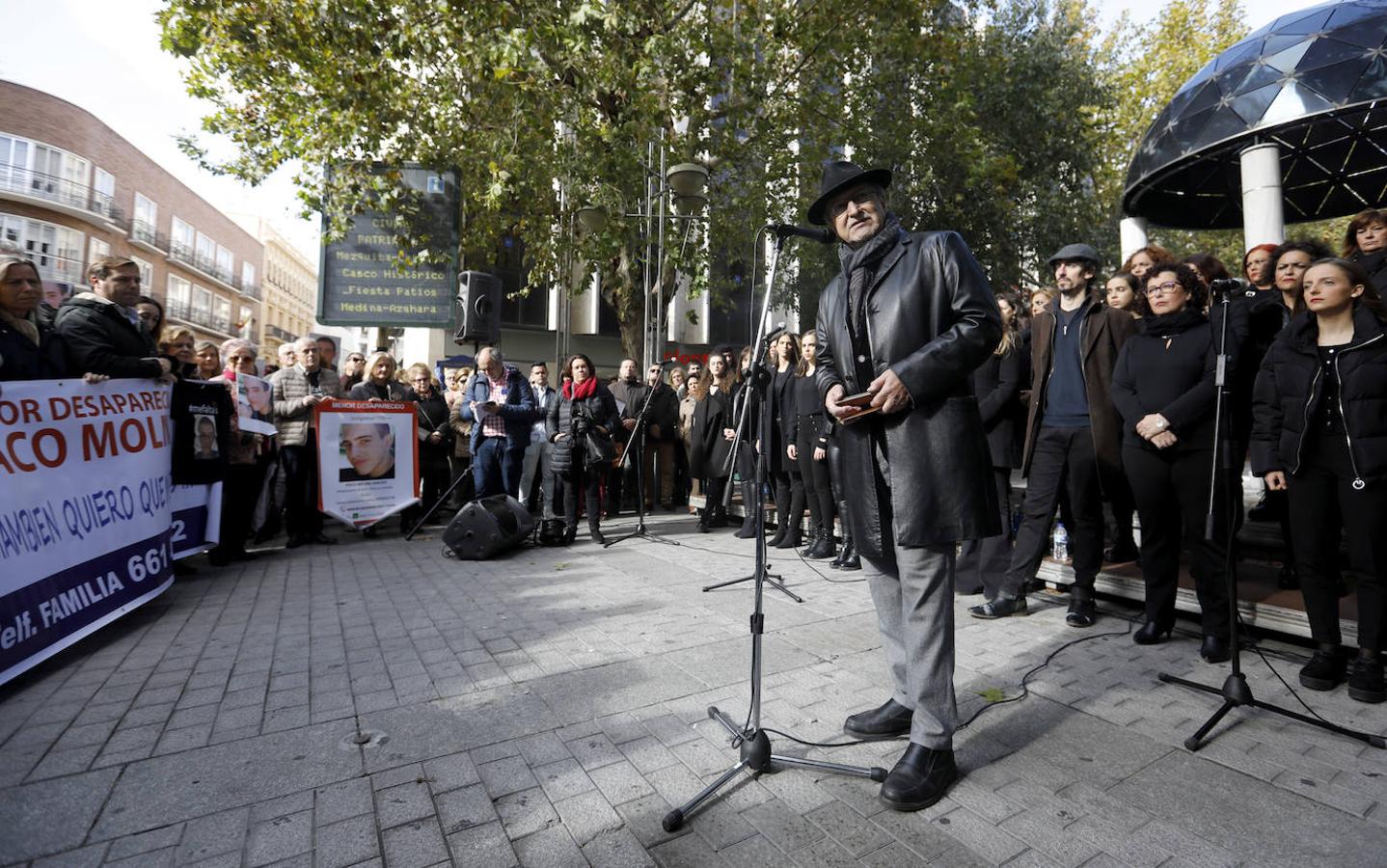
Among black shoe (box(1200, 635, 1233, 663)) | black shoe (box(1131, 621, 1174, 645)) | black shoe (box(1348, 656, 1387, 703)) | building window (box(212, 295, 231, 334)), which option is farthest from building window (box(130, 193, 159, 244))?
black shoe (box(1348, 656, 1387, 703))

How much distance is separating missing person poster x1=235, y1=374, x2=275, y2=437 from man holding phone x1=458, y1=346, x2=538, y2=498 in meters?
2.10

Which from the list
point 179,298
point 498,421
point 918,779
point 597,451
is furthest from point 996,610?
point 179,298

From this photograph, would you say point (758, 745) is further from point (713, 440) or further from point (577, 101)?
point (577, 101)

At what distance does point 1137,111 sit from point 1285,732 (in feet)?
76.1

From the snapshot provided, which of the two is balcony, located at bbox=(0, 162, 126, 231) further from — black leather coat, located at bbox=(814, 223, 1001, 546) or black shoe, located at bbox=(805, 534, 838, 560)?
black leather coat, located at bbox=(814, 223, 1001, 546)

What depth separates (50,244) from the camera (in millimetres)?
34031

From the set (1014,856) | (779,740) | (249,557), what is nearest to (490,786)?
(779,740)

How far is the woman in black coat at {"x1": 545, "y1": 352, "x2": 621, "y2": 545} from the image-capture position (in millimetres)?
7734

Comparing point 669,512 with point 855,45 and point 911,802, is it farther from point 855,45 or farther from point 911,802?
point 855,45

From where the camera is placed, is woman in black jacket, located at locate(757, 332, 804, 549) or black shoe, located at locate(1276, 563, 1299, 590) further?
woman in black jacket, located at locate(757, 332, 804, 549)

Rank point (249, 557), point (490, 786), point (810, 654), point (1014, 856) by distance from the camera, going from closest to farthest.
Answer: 1. point (1014, 856)
2. point (490, 786)
3. point (810, 654)
4. point (249, 557)

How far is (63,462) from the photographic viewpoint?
Answer: 165 inches

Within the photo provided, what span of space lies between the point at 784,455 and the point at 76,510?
5720 mm

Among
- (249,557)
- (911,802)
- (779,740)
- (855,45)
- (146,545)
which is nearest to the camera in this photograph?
(911,802)
